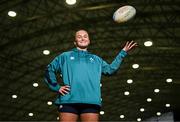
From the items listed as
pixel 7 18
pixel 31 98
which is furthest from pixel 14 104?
pixel 7 18

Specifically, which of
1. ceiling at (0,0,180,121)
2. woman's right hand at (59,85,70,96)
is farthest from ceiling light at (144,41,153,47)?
woman's right hand at (59,85,70,96)

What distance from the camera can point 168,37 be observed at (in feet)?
100

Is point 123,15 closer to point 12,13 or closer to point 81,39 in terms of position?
point 81,39

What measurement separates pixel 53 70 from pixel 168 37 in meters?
25.4

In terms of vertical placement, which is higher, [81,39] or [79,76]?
[81,39]

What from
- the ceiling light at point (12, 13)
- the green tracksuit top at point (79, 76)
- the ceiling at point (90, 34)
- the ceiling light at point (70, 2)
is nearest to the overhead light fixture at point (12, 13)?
the ceiling light at point (12, 13)

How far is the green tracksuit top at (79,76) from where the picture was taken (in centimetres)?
577

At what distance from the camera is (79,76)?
5.90 metres

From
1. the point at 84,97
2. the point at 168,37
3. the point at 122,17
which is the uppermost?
the point at 168,37

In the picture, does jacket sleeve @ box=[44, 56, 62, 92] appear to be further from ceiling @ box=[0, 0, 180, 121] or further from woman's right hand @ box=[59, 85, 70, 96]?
ceiling @ box=[0, 0, 180, 121]

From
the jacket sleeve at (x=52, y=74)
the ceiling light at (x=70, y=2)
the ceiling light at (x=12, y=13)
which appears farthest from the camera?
the ceiling light at (x=12, y=13)

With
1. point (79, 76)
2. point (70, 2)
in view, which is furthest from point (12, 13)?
point (79, 76)

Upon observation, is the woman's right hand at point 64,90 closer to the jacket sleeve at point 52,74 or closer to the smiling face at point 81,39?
the jacket sleeve at point 52,74

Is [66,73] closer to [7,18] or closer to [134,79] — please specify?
[7,18]
